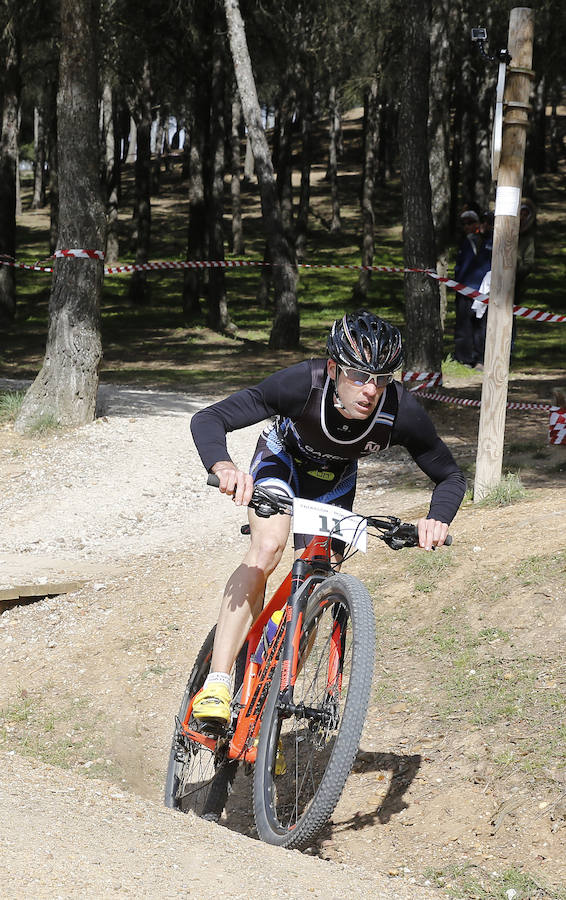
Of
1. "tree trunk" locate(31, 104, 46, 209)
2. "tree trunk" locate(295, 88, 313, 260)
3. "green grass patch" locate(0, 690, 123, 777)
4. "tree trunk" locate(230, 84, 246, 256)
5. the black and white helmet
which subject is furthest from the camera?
"tree trunk" locate(31, 104, 46, 209)

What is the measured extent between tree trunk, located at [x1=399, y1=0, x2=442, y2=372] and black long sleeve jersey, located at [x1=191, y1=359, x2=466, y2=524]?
359 inches

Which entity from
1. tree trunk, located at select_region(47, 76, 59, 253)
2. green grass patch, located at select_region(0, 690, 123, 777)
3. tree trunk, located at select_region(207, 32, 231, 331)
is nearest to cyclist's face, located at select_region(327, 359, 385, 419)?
green grass patch, located at select_region(0, 690, 123, 777)

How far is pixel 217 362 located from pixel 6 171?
Answer: 26.7 feet

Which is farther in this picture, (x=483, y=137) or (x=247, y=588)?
(x=483, y=137)

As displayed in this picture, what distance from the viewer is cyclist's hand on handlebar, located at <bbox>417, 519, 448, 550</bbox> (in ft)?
12.6

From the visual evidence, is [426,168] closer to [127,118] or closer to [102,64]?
[102,64]

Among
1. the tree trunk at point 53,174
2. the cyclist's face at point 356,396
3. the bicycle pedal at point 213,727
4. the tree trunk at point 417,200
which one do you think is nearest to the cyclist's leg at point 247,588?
the bicycle pedal at point 213,727

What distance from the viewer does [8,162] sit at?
77.9 ft

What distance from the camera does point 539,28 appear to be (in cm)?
2653

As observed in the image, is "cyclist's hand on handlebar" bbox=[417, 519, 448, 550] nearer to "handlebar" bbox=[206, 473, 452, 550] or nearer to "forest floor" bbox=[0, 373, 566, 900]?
"handlebar" bbox=[206, 473, 452, 550]

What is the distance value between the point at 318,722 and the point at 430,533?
850mm

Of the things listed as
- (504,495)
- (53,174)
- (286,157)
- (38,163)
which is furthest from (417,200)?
(38,163)

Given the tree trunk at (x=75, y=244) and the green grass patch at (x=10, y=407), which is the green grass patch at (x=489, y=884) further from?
the green grass patch at (x=10, y=407)

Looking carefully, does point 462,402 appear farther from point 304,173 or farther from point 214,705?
point 304,173
